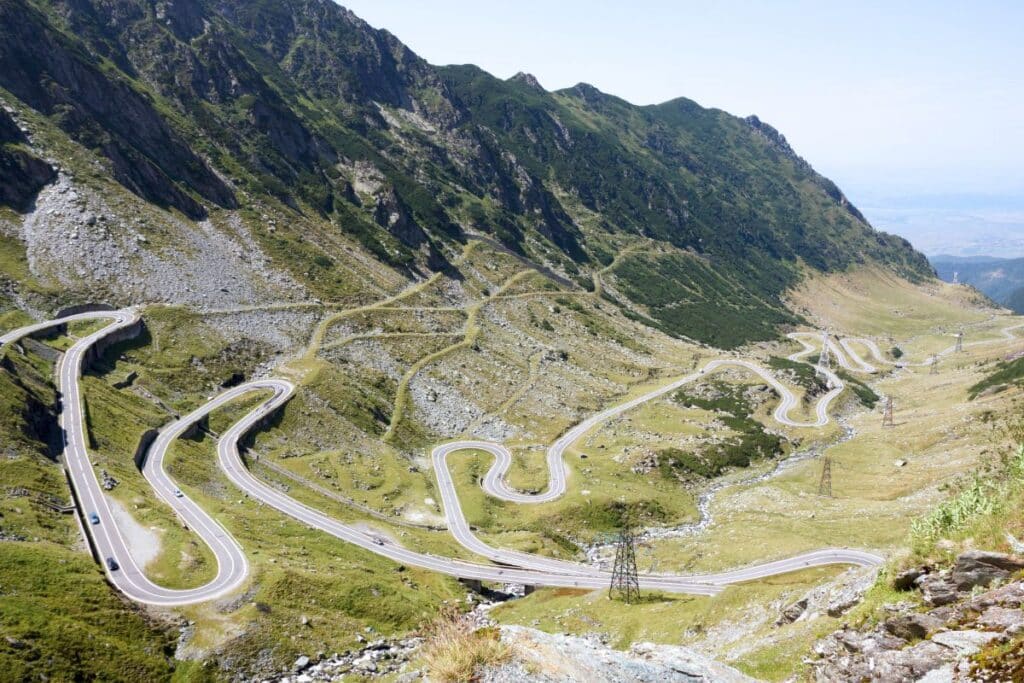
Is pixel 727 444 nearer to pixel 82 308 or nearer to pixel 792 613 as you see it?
pixel 792 613

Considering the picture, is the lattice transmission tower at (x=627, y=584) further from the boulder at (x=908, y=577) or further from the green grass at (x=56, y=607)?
the boulder at (x=908, y=577)

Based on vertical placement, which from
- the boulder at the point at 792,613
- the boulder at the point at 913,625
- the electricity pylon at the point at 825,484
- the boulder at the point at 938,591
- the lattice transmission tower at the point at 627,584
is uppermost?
the boulder at the point at 938,591

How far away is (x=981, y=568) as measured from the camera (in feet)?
54.3

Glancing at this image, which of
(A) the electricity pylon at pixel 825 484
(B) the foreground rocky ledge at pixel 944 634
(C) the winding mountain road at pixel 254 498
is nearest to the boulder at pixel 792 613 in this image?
(B) the foreground rocky ledge at pixel 944 634

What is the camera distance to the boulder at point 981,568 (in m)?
16.0

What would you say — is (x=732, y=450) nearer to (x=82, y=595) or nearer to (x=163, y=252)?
(x=82, y=595)

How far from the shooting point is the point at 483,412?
140 metres

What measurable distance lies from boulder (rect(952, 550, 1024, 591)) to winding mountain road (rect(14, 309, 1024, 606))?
151 feet

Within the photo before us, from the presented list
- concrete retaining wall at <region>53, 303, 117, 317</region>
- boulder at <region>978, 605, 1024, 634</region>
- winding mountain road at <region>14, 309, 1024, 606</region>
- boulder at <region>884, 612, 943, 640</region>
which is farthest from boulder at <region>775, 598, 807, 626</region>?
concrete retaining wall at <region>53, 303, 117, 317</region>

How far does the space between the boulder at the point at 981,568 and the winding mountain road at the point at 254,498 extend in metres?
46.1

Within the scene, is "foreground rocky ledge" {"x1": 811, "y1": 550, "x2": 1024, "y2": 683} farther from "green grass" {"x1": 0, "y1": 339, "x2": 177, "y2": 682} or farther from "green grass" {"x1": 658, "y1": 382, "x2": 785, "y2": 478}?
"green grass" {"x1": 658, "y1": 382, "x2": 785, "y2": 478}

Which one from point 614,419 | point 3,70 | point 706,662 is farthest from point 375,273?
point 706,662

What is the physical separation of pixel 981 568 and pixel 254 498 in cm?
8218

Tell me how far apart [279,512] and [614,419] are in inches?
3422
